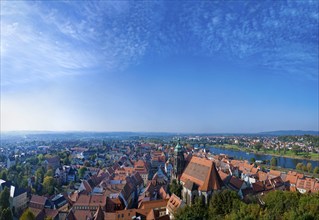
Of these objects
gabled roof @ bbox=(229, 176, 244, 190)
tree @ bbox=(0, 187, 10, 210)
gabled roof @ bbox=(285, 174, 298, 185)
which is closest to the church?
gabled roof @ bbox=(229, 176, 244, 190)

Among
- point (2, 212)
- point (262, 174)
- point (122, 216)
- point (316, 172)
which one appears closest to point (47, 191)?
point (2, 212)

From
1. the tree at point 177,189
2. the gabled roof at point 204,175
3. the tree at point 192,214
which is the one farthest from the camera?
the tree at point 177,189

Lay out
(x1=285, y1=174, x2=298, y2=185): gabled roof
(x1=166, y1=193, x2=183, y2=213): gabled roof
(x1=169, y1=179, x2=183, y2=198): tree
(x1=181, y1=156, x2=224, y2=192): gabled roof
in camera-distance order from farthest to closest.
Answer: (x1=285, y1=174, x2=298, y2=185): gabled roof < (x1=169, y1=179, x2=183, y2=198): tree < (x1=181, y1=156, x2=224, y2=192): gabled roof < (x1=166, y1=193, x2=183, y2=213): gabled roof

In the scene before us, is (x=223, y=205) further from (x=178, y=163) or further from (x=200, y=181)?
(x=178, y=163)

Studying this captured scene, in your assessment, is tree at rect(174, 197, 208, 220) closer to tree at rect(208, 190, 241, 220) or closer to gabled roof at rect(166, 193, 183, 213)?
tree at rect(208, 190, 241, 220)

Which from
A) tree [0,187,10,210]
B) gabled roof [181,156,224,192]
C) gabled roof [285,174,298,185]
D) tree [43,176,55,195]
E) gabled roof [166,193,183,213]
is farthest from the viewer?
gabled roof [285,174,298,185]

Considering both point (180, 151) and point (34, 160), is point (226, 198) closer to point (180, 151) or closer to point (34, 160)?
point (180, 151)

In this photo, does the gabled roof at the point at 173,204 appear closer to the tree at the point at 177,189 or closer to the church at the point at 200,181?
the church at the point at 200,181

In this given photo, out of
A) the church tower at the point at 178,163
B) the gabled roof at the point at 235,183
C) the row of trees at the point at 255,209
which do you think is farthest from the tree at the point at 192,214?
the church tower at the point at 178,163
